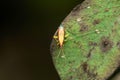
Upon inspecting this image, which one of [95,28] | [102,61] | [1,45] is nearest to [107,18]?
[95,28]

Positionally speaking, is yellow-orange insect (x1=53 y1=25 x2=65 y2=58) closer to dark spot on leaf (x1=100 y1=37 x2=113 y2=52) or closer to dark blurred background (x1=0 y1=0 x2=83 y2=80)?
dark spot on leaf (x1=100 y1=37 x2=113 y2=52)

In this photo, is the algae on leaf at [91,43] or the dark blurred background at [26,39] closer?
the algae on leaf at [91,43]

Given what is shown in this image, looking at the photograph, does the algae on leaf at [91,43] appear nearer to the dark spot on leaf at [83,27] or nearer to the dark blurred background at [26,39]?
the dark spot on leaf at [83,27]

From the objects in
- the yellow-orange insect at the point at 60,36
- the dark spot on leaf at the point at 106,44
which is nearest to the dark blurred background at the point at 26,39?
the yellow-orange insect at the point at 60,36

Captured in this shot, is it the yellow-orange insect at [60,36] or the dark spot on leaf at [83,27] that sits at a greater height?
the dark spot on leaf at [83,27]

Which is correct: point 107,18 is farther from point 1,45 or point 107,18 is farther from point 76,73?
point 1,45

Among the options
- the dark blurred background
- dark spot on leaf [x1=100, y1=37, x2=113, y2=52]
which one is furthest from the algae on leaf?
the dark blurred background
